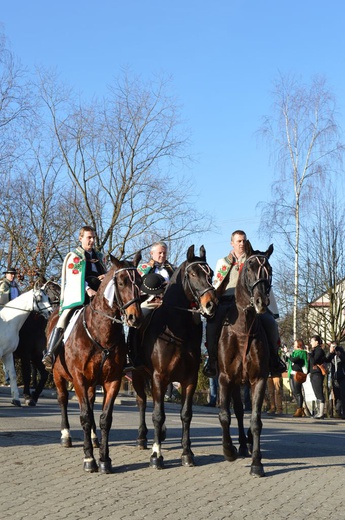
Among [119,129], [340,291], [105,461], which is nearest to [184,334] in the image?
[105,461]

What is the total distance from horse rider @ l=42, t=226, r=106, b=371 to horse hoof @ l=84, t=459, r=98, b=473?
2.13 meters

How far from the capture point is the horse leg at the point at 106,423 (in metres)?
10.6

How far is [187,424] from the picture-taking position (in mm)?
11391

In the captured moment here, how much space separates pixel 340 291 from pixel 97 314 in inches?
937

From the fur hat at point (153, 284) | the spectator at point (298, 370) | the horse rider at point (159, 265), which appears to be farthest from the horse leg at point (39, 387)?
the fur hat at point (153, 284)

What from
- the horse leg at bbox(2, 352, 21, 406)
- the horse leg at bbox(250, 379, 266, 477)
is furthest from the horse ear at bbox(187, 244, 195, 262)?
the horse leg at bbox(2, 352, 21, 406)

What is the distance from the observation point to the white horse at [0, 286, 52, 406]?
19.3 meters

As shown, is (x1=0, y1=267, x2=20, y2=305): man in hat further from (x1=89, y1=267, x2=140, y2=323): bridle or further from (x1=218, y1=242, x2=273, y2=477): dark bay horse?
(x1=218, y1=242, x2=273, y2=477): dark bay horse

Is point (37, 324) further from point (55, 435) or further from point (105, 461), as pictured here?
point (105, 461)

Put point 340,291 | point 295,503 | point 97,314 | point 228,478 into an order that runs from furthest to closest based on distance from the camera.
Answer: point 340,291
point 97,314
point 228,478
point 295,503

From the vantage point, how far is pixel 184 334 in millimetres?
11344

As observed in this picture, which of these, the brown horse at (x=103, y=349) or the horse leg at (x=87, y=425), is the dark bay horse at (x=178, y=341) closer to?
the brown horse at (x=103, y=349)

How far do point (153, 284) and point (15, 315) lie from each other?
8352mm

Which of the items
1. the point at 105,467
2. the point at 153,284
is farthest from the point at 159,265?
the point at 105,467
